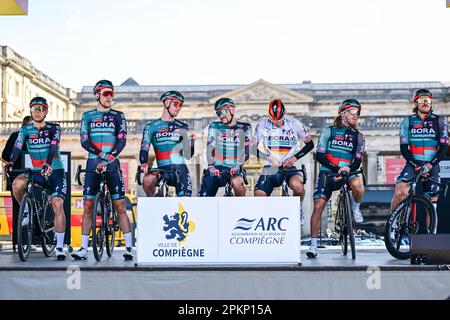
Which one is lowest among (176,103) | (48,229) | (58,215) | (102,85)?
(48,229)

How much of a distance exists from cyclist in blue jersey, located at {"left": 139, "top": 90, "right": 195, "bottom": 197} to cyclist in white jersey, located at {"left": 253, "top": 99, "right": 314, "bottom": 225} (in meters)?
1.09

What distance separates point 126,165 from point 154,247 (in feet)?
162

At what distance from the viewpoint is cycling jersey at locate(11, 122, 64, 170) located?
1134cm

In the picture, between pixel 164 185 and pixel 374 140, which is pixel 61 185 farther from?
pixel 374 140

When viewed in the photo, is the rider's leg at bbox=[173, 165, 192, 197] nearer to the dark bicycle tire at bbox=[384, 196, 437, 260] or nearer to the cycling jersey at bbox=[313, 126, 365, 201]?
the cycling jersey at bbox=[313, 126, 365, 201]

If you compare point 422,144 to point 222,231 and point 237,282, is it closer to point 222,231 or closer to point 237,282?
point 222,231

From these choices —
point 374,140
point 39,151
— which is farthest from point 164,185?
point 374,140

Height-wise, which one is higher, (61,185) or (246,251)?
(61,185)

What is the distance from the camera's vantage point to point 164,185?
37.3ft

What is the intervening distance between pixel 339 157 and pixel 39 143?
449 centimetres

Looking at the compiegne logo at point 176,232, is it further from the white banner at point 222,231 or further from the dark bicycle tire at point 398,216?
the dark bicycle tire at point 398,216

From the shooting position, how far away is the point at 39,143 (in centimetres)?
1136

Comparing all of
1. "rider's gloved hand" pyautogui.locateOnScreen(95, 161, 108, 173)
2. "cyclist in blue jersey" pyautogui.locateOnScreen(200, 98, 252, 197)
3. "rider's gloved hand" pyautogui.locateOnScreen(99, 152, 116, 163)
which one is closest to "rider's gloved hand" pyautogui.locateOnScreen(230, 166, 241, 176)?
"cyclist in blue jersey" pyautogui.locateOnScreen(200, 98, 252, 197)

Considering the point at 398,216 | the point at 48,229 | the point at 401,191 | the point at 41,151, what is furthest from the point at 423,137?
the point at 48,229
